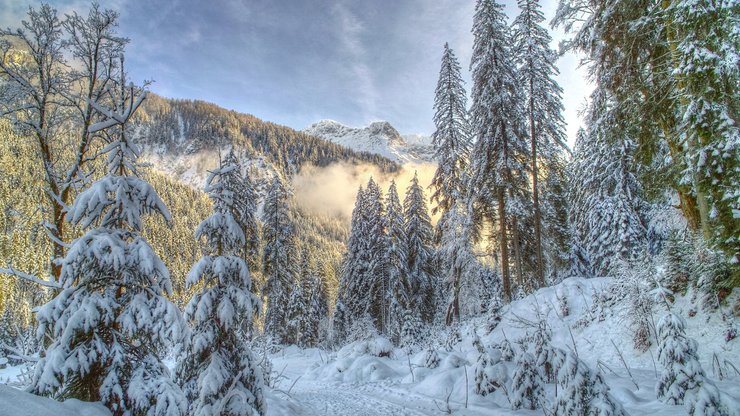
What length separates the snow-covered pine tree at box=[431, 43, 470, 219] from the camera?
77.6 feet

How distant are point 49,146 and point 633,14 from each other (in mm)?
15590

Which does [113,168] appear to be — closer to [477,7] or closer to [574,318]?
[574,318]

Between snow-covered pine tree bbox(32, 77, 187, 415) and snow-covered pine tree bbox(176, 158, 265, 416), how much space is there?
1.42 metres

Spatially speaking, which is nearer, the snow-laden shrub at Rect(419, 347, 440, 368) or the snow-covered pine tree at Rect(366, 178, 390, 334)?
the snow-laden shrub at Rect(419, 347, 440, 368)

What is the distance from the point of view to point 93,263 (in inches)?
172

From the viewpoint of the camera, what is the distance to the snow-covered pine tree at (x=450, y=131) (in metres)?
23.6

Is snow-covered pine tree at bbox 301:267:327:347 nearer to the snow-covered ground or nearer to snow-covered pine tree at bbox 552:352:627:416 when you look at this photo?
the snow-covered ground

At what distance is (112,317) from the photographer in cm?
430

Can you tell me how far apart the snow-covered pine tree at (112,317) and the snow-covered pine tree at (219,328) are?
142 cm

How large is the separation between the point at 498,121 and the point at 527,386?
14906 millimetres

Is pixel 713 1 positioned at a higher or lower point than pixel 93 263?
higher

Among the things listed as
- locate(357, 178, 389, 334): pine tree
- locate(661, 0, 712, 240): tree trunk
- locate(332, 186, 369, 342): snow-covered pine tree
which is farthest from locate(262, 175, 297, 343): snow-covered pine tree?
locate(661, 0, 712, 240): tree trunk

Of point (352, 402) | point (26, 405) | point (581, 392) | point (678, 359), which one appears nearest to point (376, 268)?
point (352, 402)

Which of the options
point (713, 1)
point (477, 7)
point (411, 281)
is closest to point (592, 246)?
point (411, 281)
